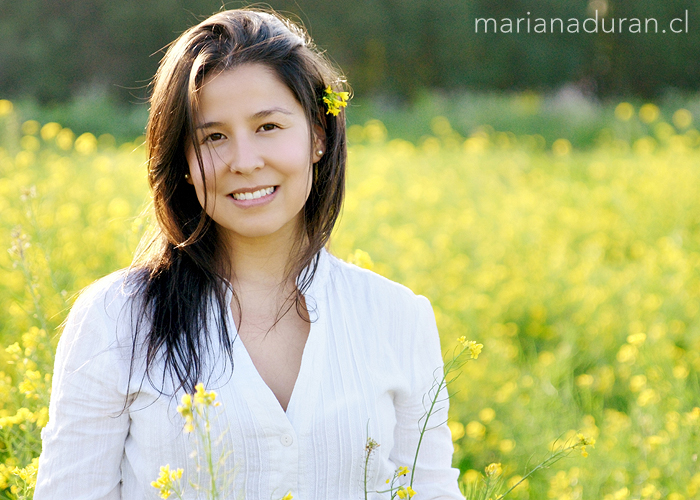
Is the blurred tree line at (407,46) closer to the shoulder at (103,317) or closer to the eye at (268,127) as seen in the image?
the eye at (268,127)

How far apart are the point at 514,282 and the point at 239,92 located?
288 cm

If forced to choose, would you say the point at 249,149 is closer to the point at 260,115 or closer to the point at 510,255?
the point at 260,115

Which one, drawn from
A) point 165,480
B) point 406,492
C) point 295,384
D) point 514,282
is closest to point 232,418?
point 295,384

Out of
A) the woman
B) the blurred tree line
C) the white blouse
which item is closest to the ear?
the woman

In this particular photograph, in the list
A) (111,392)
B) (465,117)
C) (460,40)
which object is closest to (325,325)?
(111,392)

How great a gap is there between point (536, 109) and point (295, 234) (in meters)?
9.13

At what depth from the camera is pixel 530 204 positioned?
17.3 feet

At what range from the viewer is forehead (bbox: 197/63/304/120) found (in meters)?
1.38

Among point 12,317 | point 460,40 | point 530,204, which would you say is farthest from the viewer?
point 460,40

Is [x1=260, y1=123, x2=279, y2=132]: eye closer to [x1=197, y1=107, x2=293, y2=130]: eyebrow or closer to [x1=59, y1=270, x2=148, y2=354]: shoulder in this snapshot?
[x1=197, y1=107, x2=293, y2=130]: eyebrow

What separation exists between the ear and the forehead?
6.6 inches

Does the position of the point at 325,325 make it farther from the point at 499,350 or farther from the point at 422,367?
the point at 499,350

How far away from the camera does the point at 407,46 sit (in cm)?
1803

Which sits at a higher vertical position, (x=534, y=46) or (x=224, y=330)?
(x=534, y=46)
